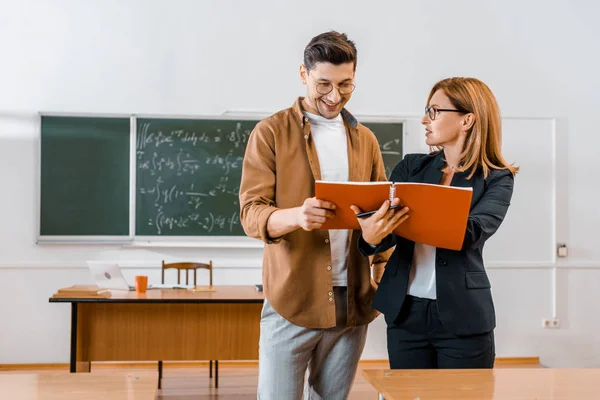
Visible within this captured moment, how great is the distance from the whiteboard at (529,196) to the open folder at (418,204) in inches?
138

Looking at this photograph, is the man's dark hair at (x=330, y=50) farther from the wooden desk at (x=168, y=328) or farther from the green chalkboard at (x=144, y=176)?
the green chalkboard at (x=144, y=176)

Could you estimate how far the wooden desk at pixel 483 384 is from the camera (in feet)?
4.97


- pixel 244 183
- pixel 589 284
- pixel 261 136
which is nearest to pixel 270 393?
pixel 244 183

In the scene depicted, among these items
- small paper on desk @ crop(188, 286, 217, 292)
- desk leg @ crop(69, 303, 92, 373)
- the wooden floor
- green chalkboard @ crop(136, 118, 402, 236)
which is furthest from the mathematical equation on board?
desk leg @ crop(69, 303, 92, 373)

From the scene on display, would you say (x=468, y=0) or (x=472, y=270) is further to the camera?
(x=468, y=0)

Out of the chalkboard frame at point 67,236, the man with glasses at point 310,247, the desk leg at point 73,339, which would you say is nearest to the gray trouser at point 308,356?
A: the man with glasses at point 310,247

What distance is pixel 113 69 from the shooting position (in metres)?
4.91

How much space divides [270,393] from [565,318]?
4.05 m

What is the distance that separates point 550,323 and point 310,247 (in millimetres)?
3983

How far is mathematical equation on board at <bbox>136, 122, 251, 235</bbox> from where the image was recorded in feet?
16.1

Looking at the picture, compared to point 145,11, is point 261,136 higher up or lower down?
lower down

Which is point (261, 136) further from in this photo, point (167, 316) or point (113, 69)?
point (113, 69)

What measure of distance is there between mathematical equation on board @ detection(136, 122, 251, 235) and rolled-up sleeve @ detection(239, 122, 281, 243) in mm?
3137

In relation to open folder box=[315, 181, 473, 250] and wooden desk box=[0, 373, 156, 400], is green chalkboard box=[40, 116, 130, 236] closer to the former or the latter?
wooden desk box=[0, 373, 156, 400]
